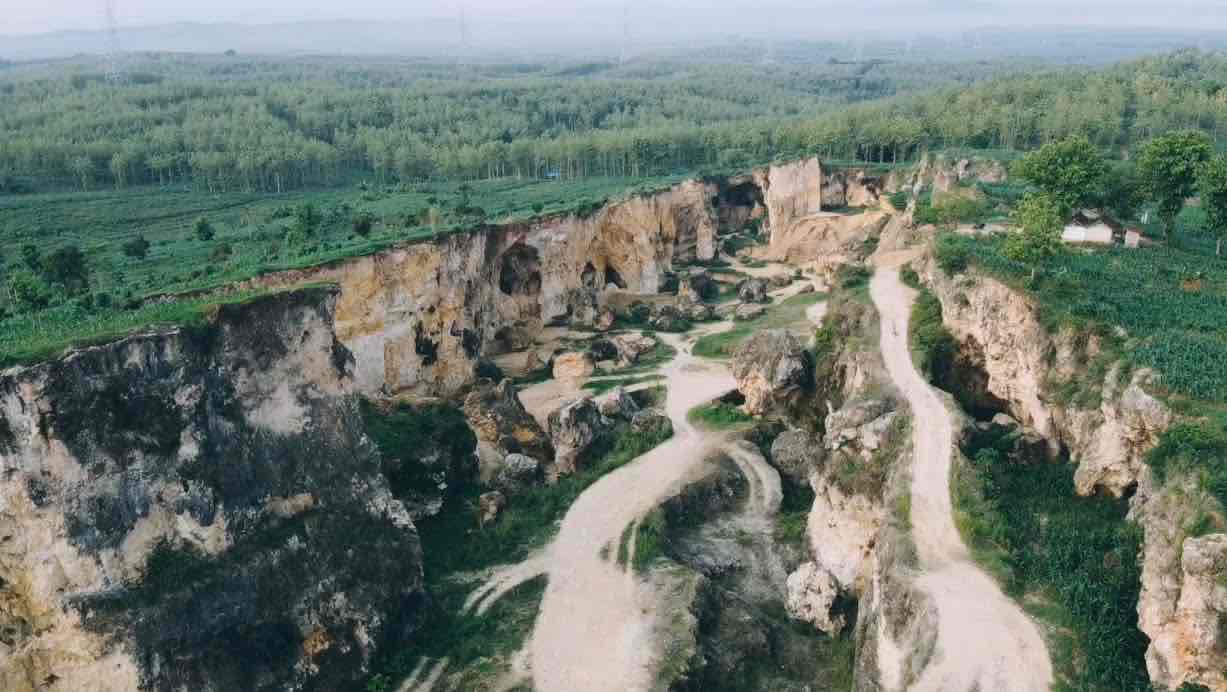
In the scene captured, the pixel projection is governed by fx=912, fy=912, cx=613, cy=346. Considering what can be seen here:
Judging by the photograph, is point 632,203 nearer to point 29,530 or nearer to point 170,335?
point 170,335

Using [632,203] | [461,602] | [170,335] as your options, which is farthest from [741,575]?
[632,203]

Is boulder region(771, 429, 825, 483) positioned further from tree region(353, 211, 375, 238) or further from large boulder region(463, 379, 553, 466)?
tree region(353, 211, 375, 238)

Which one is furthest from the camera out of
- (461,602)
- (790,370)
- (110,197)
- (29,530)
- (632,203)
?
(110,197)

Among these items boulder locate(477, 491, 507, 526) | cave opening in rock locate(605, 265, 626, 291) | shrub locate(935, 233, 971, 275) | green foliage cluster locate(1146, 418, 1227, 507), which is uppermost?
shrub locate(935, 233, 971, 275)

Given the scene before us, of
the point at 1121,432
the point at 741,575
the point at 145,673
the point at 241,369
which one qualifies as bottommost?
the point at 741,575

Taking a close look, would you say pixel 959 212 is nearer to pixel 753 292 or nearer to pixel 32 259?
pixel 753 292

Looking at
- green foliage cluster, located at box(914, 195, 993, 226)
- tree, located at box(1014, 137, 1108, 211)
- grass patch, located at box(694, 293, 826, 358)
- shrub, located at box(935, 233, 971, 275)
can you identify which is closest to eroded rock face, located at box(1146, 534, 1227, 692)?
shrub, located at box(935, 233, 971, 275)

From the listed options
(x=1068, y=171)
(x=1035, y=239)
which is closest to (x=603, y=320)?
(x=1068, y=171)
